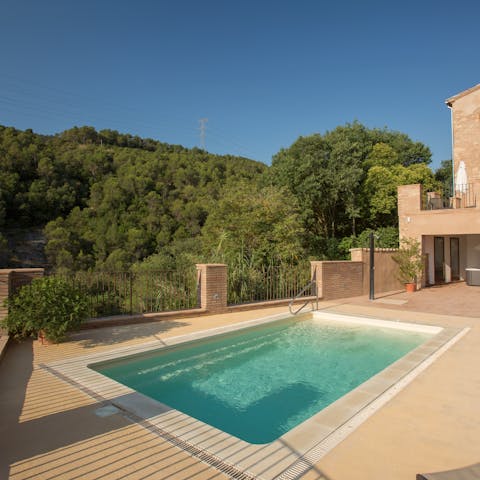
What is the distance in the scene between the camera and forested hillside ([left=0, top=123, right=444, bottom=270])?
15.6 m

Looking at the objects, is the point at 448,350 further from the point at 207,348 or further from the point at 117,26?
the point at 117,26

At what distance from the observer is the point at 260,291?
11.6 m

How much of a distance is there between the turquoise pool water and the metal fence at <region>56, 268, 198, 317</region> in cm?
219

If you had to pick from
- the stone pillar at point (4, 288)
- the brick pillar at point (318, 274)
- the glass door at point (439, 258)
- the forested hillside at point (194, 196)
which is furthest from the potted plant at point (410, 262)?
the stone pillar at point (4, 288)

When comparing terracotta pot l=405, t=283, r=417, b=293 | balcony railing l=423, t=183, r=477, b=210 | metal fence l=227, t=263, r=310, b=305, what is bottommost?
terracotta pot l=405, t=283, r=417, b=293

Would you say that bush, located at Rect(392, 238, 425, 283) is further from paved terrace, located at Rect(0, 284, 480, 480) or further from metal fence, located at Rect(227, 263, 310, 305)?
paved terrace, located at Rect(0, 284, 480, 480)

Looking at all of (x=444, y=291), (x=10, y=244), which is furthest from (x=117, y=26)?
(x=10, y=244)

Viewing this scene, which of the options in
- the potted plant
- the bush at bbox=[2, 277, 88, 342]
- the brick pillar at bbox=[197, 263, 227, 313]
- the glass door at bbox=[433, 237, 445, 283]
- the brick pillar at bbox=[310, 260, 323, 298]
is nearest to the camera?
the bush at bbox=[2, 277, 88, 342]

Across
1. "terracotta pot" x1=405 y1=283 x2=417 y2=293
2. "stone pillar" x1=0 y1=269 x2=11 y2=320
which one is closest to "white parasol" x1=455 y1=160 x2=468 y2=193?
"terracotta pot" x1=405 y1=283 x2=417 y2=293

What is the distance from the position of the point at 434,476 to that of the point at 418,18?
1666cm

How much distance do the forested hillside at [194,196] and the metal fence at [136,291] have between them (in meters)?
1.96

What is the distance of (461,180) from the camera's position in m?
16.8

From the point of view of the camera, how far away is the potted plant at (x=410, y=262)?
14930 millimetres

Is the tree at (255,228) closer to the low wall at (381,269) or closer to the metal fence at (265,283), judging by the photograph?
the metal fence at (265,283)
